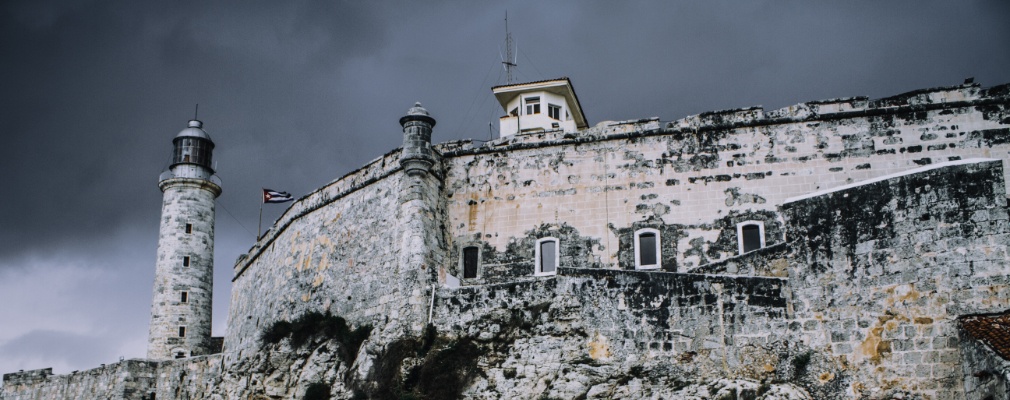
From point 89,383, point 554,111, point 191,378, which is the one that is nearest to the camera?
point 191,378

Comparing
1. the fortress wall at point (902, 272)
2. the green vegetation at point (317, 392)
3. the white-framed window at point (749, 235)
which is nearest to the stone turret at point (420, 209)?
the green vegetation at point (317, 392)

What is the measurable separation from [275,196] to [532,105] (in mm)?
10737

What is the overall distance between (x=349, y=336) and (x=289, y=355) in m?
2.82

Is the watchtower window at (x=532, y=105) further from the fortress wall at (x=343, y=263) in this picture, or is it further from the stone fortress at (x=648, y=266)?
the fortress wall at (x=343, y=263)

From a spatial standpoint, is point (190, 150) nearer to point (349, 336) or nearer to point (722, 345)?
point (349, 336)

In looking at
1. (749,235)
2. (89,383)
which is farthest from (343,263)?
(89,383)

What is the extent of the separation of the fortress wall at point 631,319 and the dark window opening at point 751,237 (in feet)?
19.3

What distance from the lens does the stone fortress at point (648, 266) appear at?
18.4 meters

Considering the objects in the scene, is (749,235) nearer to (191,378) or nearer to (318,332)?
(318,332)

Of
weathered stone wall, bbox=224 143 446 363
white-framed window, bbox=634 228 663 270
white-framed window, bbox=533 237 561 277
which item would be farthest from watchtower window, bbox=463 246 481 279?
white-framed window, bbox=634 228 663 270

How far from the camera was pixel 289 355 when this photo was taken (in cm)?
2931

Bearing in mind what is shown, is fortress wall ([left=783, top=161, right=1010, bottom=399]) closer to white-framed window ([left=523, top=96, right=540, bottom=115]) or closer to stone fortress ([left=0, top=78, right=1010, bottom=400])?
stone fortress ([left=0, top=78, right=1010, bottom=400])

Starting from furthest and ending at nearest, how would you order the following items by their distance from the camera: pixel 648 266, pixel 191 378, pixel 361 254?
pixel 191 378 → pixel 361 254 → pixel 648 266

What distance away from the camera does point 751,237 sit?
26.7m
